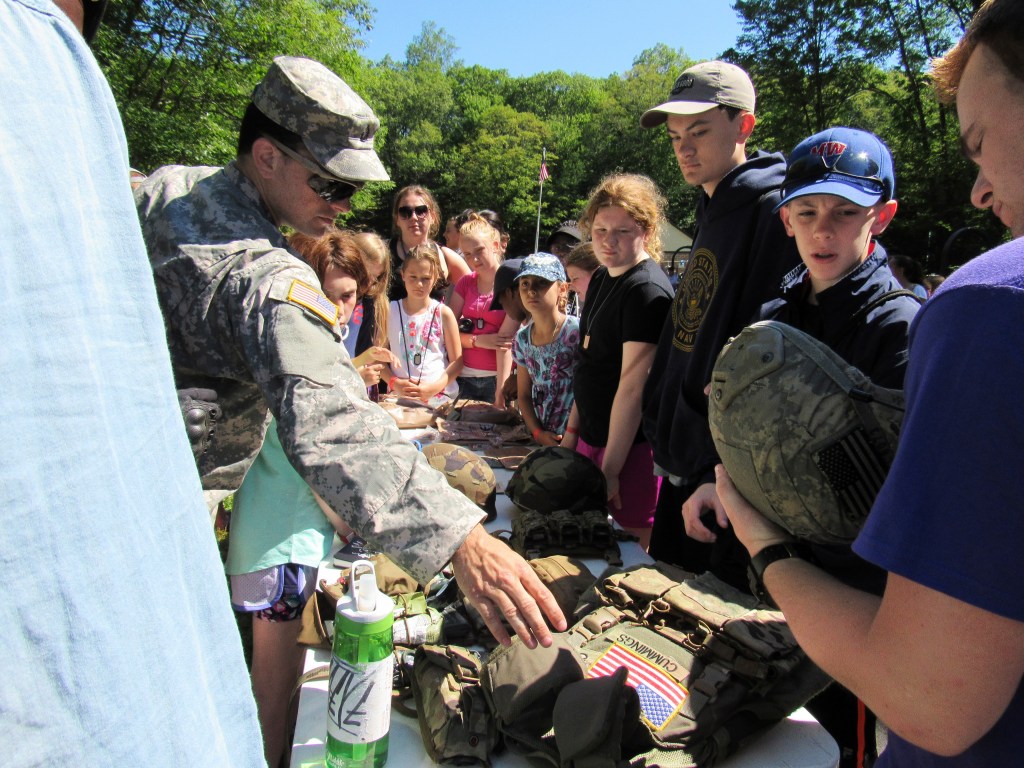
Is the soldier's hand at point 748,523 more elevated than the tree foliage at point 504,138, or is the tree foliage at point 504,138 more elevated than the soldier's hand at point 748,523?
the tree foliage at point 504,138

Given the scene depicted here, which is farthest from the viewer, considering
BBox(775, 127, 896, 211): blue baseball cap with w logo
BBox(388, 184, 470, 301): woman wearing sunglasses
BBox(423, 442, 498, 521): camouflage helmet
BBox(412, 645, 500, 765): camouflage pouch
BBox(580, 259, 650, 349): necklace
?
BBox(388, 184, 470, 301): woman wearing sunglasses

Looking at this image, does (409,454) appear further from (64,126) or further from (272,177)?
(64,126)

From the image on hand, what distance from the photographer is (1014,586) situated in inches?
24.5

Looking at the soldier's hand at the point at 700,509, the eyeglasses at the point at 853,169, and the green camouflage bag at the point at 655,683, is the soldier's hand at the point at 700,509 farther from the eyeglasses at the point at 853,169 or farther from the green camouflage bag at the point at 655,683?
the eyeglasses at the point at 853,169

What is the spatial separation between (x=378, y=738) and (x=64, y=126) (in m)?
1.21

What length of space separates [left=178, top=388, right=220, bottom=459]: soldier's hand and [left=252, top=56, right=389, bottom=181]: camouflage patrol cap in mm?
644

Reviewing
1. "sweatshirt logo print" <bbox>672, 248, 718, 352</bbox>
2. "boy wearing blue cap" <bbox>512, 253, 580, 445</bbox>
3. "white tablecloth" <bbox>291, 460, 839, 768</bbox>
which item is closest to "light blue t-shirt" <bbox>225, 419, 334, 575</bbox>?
"white tablecloth" <bbox>291, 460, 839, 768</bbox>

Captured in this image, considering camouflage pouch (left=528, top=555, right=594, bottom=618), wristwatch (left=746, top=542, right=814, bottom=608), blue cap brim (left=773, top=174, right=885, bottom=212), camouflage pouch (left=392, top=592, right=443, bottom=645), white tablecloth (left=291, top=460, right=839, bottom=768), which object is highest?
blue cap brim (left=773, top=174, right=885, bottom=212)

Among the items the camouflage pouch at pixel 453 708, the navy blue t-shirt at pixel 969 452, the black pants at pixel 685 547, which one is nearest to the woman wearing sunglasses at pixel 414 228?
the black pants at pixel 685 547

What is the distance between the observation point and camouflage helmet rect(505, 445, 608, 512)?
2.53 m

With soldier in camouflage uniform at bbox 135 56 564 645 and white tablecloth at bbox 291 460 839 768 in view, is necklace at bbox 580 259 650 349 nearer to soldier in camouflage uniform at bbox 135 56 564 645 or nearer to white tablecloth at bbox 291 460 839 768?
soldier in camouflage uniform at bbox 135 56 564 645

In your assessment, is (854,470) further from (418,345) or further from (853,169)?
(418,345)

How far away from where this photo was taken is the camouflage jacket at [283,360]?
52.2 inches

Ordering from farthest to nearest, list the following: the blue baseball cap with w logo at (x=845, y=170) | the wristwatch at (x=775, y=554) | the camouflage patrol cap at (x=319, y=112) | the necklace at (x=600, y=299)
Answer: the necklace at (x=600, y=299)
the blue baseball cap with w logo at (x=845, y=170)
the camouflage patrol cap at (x=319, y=112)
the wristwatch at (x=775, y=554)
